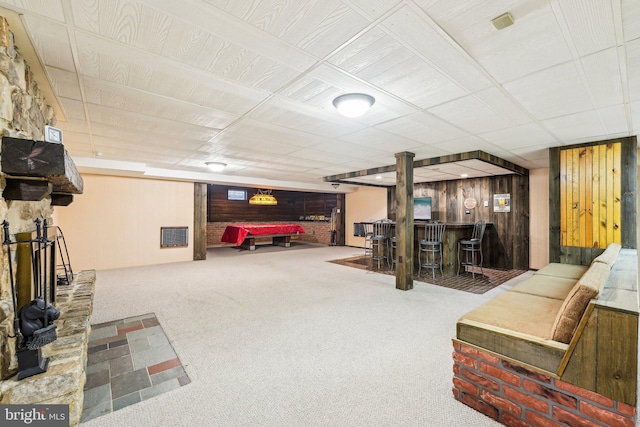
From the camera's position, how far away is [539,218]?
6.12m

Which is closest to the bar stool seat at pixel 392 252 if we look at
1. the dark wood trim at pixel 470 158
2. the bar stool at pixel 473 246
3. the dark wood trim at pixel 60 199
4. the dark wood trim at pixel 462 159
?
the bar stool at pixel 473 246

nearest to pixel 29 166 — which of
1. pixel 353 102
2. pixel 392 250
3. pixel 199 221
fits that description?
pixel 353 102

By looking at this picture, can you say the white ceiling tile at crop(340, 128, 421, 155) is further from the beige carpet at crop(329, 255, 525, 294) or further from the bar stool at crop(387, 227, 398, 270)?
the bar stool at crop(387, 227, 398, 270)

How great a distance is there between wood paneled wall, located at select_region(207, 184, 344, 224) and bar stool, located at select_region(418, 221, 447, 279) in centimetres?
536

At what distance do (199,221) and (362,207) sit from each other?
18.1ft

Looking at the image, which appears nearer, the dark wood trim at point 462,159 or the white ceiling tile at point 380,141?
the white ceiling tile at point 380,141

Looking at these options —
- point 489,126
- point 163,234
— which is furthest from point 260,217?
point 489,126

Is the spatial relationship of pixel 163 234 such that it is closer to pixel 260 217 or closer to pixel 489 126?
pixel 260 217

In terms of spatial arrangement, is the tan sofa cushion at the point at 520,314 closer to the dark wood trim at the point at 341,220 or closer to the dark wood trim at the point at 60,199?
the dark wood trim at the point at 60,199

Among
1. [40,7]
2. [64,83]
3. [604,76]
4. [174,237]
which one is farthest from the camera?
[174,237]

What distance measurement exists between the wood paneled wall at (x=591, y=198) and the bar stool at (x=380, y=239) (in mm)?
3120

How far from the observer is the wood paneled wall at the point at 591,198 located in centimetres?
346

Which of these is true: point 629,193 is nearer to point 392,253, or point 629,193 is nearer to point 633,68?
point 633,68

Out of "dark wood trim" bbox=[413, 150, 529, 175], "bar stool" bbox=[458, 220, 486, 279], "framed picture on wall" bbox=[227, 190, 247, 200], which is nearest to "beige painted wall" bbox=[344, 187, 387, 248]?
"bar stool" bbox=[458, 220, 486, 279]
